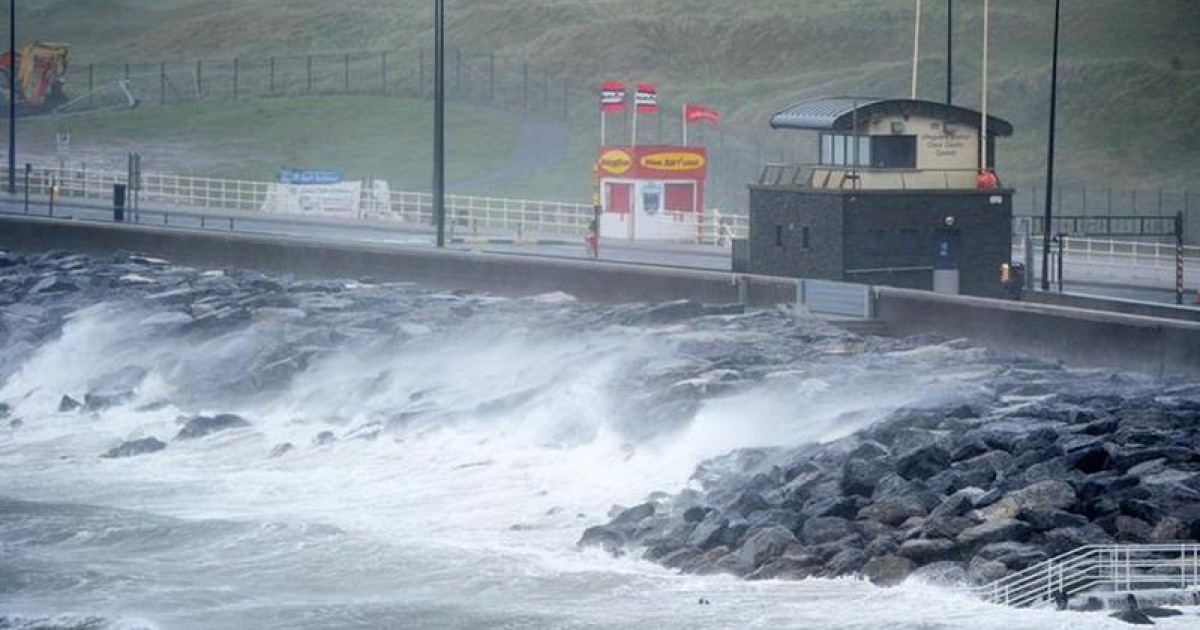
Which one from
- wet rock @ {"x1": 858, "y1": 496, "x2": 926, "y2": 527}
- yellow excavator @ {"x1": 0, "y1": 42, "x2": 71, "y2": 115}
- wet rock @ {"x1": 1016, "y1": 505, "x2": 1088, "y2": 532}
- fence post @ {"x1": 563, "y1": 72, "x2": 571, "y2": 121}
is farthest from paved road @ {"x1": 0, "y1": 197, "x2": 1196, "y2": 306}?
yellow excavator @ {"x1": 0, "y1": 42, "x2": 71, "y2": 115}

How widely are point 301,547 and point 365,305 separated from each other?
18.7m

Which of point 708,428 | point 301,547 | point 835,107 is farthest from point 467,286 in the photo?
point 301,547

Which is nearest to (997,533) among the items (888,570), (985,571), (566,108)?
(985,571)

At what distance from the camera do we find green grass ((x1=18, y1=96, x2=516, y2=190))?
94.4 m

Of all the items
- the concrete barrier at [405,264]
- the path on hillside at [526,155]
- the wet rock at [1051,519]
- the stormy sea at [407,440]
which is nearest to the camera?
the wet rock at [1051,519]

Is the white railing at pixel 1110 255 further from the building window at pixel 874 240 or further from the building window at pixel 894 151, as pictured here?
the building window at pixel 874 240

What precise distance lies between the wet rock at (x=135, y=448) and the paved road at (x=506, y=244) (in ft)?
46.3

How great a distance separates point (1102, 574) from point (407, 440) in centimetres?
1603

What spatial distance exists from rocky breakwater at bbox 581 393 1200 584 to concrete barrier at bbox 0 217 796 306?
11592 millimetres

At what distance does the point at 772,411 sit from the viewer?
35.8 metres

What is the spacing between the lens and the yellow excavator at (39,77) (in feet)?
359

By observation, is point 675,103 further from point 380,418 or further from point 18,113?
point 380,418

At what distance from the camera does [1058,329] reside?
37.4m

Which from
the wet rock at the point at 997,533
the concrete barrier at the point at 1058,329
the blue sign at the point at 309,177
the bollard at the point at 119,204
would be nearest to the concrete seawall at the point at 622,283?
the concrete barrier at the point at 1058,329
